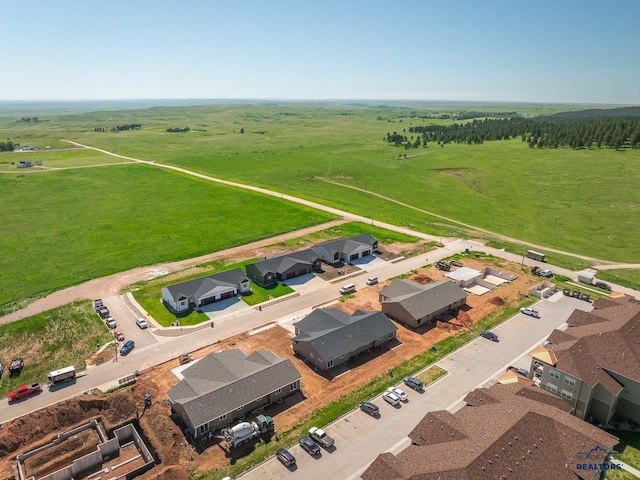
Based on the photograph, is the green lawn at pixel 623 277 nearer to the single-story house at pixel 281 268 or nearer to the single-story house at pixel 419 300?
the single-story house at pixel 419 300

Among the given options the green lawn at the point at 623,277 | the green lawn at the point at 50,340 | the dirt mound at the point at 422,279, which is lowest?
the green lawn at the point at 50,340

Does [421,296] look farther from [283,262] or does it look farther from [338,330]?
[283,262]

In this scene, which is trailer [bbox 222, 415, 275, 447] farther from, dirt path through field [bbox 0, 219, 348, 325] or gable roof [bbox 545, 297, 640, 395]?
dirt path through field [bbox 0, 219, 348, 325]

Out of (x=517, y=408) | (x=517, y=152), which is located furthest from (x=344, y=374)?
(x=517, y=152)

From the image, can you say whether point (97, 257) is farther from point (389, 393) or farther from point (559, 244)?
point (559, 244)

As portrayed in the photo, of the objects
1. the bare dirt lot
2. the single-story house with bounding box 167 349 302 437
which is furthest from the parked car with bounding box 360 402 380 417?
the single-story house with bounding box 167 349 302 437

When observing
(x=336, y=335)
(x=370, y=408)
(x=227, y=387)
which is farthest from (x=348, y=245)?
(x=227, y=387)

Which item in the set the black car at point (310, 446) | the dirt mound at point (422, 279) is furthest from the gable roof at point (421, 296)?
the black car at point (310, 446)
